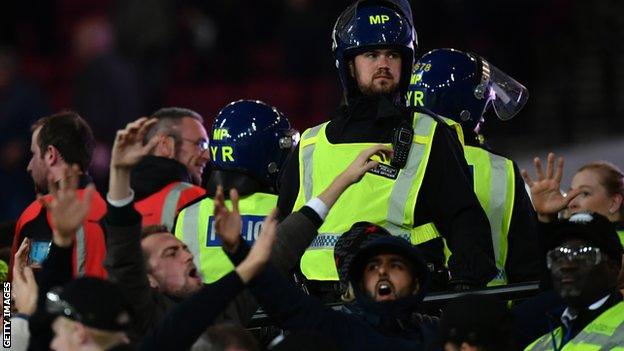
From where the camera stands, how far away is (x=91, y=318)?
17.6 ft

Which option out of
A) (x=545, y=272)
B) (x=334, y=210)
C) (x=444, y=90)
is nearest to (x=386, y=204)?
(x=334, y=210)

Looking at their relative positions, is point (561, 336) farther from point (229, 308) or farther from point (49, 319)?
point (49, 319)

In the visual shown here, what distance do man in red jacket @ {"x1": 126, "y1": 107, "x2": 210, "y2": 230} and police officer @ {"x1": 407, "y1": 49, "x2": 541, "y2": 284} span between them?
114 cm

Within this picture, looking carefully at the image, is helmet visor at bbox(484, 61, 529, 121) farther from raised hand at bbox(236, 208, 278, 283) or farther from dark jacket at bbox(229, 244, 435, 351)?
raised hand at bbox(236, 208, 278, 283)

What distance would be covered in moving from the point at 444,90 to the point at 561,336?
204 cm

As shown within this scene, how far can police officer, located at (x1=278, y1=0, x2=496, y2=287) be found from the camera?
684cm

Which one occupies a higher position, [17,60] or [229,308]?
[229,308]

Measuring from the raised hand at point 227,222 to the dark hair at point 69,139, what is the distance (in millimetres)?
1832

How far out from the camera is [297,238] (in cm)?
626

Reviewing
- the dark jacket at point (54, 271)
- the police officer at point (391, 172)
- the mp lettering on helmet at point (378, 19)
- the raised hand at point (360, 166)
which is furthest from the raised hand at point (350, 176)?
the dark jacket at point (54, 271)

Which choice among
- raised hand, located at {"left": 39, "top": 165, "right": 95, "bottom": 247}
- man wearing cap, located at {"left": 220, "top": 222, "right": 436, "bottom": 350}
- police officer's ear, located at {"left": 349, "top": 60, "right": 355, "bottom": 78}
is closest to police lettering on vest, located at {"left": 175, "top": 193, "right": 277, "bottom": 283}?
police officer's ear, located at {"left": 349, "top": 60, "right": 355, "bottom": 78}

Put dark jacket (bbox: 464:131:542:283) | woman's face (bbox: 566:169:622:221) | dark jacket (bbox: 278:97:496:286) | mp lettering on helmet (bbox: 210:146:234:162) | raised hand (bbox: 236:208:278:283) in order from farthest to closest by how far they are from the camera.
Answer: woman's face (bbox: 566:169:622:221) → mp lettering on helmet (bbox: 210:146:234:162) → dark jacket (bbox: 464:131:542:283) → dark jacket (bbox: 278:97:496:286) → raised hand (bbox: 236:208:278:283)

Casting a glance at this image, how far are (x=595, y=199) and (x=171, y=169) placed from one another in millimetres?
2001

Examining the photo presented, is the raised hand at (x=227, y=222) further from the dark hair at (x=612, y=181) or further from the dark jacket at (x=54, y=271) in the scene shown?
the dark hair at (x=612, y=181)
